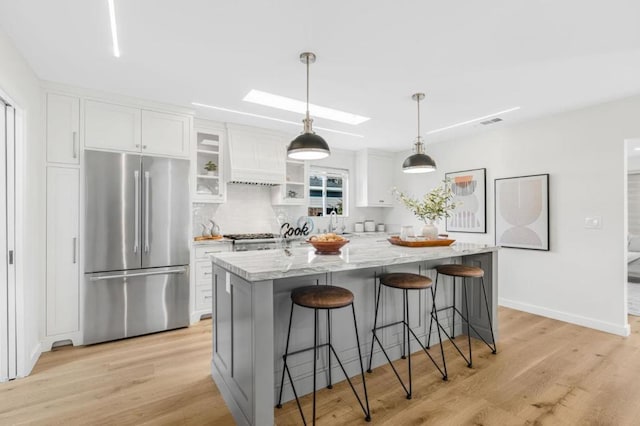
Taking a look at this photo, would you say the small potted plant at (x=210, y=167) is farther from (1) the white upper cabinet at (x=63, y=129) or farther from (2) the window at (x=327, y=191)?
(2) the window at (x=327, y=191)

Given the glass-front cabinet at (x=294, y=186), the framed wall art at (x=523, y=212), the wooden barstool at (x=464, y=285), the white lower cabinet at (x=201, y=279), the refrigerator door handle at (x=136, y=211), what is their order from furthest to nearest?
the glass-front cabinet at (x=294, y=186)
the framed wall art at (x=523, y=212)
the white lower cabinet at (x=201, y=279)
the refrigerator door handle at (x=136, y=211)
the wooden barstool at (x=464, y=285)

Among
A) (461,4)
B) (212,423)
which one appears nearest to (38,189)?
(212,423)

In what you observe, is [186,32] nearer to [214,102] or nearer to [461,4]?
[214,102]

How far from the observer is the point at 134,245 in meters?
3.40

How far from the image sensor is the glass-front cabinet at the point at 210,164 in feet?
14.3

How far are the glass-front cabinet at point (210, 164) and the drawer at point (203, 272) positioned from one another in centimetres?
87

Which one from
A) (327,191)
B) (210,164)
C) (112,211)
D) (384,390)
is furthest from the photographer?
(327,191)

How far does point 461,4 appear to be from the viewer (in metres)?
1.96

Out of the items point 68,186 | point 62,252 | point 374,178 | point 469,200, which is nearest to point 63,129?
point 68,186

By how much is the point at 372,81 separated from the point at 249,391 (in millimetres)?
2724

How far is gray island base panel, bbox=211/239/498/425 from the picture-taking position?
71.9 inches

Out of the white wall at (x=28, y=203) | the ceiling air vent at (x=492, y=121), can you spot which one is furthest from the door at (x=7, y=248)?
the ceiling air vent at (x=492, y=121)

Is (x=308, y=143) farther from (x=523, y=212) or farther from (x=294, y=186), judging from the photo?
(x=523, y=212)

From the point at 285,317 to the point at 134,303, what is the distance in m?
2.07
